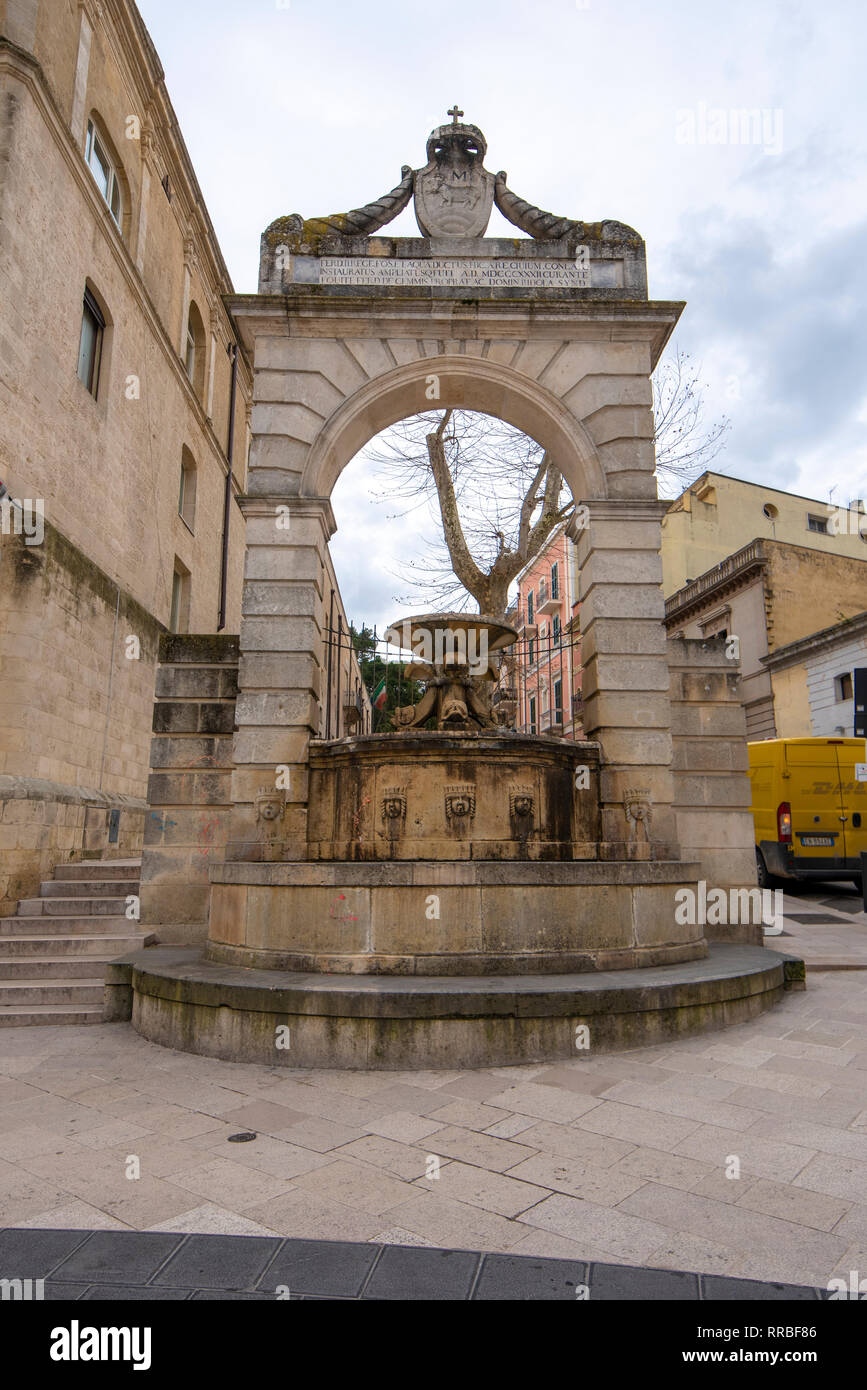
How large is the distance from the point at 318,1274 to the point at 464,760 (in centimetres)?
496

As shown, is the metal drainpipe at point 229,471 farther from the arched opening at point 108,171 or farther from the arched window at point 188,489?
the arched opening at point 108,171

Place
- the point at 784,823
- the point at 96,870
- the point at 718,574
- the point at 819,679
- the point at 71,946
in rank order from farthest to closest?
1. the point at 718,574
2. the point at 819,679
3. the point at 784,823
4. the point at 96,870
5. the point at 71,946

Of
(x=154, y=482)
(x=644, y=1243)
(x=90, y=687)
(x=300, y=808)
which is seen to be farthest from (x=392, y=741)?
(x=154, y=482)

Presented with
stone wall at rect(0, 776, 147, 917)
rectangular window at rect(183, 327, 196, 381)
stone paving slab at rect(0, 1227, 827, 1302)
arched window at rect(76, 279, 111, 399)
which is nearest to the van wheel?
stone wall at rect(0, 776, 147, 917)

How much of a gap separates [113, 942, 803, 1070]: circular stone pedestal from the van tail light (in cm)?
1009

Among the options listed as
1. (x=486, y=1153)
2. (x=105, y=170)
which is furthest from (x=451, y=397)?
(x=105, y=170)

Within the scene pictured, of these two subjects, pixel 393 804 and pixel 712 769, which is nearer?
pixel 393 804

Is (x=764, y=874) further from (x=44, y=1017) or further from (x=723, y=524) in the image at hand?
(x=723, y=524)

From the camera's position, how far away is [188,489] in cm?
2141

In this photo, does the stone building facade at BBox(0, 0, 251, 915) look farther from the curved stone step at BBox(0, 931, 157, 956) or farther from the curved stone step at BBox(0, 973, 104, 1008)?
the curved stone step at BBox(0, 973, 104, 1008)

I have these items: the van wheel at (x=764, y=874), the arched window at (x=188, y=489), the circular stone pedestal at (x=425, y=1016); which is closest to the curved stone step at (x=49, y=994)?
the circular stone pedestal at (x=425, y=1016)

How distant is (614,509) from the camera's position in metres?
9.20
